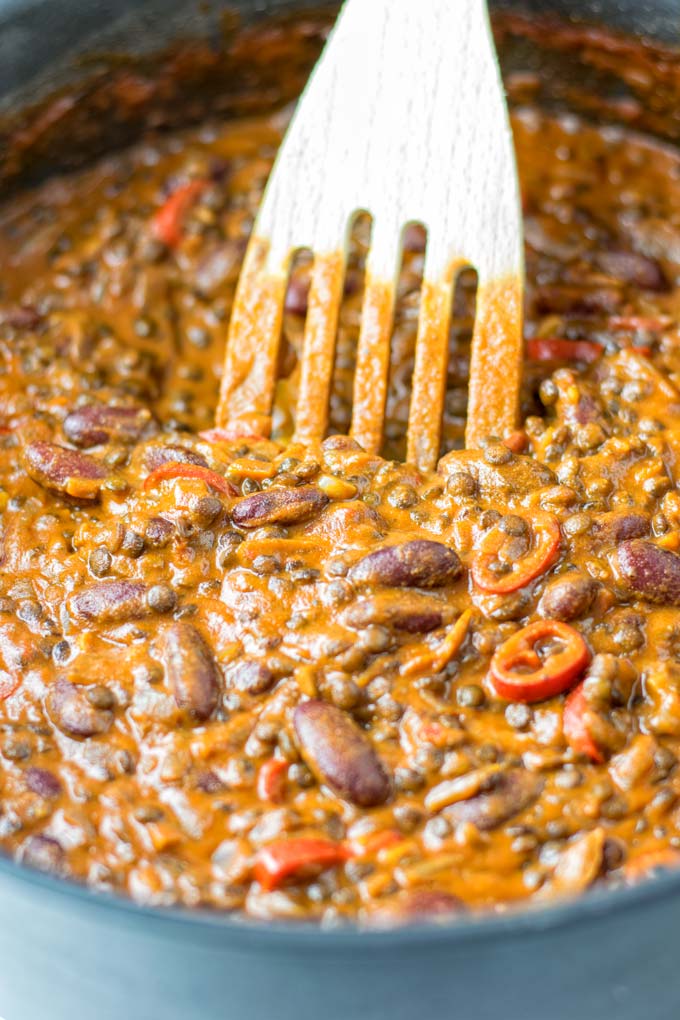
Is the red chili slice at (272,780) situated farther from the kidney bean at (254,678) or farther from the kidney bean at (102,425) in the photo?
the kidney bean at (102,425)

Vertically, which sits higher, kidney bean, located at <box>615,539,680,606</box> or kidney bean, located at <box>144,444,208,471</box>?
kidney bean, located at <box>144,444,208,471</box>

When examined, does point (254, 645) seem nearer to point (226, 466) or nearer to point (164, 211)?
point (226, 466)

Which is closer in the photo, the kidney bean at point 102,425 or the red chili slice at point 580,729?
the red chili slice at point 580,729

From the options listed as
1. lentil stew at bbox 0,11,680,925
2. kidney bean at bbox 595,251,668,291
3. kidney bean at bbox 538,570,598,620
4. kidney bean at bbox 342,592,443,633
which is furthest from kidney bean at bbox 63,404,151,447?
kidney bean at bbox 595,251,668,291

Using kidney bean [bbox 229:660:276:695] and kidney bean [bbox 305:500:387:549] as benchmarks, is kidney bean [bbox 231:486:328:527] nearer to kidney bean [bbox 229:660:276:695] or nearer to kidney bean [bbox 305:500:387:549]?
kidney bean [bbox 305:500:387:549]

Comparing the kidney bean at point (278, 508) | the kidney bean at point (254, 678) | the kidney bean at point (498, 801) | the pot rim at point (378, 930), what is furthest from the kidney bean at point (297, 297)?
the pot rim at point (378, 930)

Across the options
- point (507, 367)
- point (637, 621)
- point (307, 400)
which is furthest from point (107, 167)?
point (637, 621)

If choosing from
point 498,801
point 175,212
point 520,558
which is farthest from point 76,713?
point 175,212

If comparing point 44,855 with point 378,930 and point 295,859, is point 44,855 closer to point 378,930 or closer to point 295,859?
point 295,859
